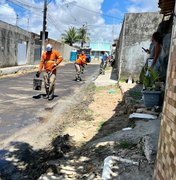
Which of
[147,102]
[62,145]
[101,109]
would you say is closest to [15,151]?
[62,145]

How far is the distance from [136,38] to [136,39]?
0.14ft

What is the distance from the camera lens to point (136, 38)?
48.0 ft

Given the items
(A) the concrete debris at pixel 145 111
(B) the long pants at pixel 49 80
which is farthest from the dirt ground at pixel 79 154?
(B) the long pants at pixel 49 80

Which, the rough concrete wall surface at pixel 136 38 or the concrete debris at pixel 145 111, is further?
the rough concrete wall surface at pixel 136 38

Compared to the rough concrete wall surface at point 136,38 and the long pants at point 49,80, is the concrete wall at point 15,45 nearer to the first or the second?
the rough concrete wall surface at point 136,38

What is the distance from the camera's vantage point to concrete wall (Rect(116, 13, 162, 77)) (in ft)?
47.0

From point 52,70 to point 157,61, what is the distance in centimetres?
329

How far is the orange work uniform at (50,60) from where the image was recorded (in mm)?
10484

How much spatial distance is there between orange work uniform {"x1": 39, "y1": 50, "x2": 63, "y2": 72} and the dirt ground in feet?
8.86

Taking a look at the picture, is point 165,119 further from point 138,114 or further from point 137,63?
point 137,63

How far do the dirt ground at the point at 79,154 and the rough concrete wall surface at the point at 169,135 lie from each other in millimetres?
1032

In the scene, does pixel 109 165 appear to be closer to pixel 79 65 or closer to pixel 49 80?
pixel 49 80

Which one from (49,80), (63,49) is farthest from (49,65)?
(63,49)

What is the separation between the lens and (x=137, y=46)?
14.6 meters
